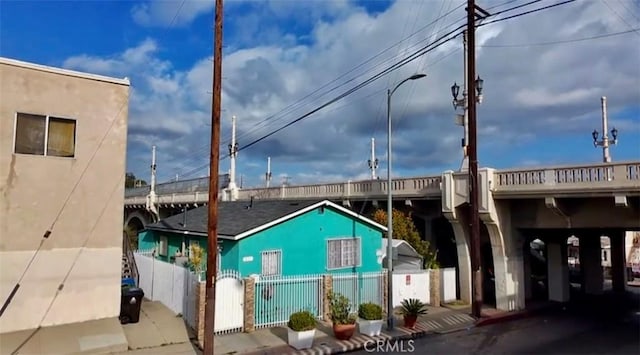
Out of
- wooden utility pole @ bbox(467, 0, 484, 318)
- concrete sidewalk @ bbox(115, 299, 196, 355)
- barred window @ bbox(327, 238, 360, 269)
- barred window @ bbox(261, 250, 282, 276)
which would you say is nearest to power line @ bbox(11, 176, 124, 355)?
concrete sidewalk @ bbox(115, 299, 196, 355)

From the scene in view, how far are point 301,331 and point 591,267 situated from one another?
20070 mm

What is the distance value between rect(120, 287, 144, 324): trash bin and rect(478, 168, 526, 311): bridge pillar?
1359 cm

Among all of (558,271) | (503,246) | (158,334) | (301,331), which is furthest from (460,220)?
(158,334)

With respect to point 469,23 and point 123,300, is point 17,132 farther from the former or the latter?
point 469,23

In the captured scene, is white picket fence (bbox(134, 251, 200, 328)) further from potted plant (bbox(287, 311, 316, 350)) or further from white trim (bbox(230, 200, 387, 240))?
potted plant (bbox(287, 311, 316, 350))

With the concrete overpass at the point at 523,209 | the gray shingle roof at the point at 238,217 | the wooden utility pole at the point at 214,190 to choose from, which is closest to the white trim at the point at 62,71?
the wooden utility pole at the point at 214,190

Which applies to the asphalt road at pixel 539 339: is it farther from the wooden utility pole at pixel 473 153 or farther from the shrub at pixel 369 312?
the wooden utility pole at pixel 473 153

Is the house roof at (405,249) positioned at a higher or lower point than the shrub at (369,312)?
higher

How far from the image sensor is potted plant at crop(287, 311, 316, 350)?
13055 millimetres

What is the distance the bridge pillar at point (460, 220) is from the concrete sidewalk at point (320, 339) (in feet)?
13.0

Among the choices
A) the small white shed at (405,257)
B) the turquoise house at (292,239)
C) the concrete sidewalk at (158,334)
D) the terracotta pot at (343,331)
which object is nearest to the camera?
the concrete sidewalk at (158,334)

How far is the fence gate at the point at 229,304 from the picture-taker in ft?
46.6

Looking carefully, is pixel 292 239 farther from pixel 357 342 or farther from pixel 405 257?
pixel 405 257

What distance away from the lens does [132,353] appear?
12.1 metres
